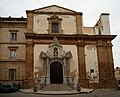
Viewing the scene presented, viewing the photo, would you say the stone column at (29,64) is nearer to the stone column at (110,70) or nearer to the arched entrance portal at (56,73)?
the arched entrance portal at (56,73)

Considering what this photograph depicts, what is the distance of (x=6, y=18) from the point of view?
33844 millimetres

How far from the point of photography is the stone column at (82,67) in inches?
1105

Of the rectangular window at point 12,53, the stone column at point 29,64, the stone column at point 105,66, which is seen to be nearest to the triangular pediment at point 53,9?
the stone column at point 29,64

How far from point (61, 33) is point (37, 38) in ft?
12.5

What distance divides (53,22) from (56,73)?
805cm

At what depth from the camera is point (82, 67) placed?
28656 millimetres

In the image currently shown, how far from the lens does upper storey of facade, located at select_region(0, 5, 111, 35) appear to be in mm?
30359

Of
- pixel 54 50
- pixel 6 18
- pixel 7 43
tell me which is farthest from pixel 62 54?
pixel 6 18

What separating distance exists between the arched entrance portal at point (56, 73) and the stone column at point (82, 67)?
9.09ft

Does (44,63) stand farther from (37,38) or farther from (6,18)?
(6,18)

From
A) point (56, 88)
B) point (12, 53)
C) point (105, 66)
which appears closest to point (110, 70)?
point (105, 66)

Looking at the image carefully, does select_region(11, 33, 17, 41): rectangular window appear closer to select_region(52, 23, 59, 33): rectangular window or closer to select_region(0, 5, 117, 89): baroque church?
select_region(0, 5, 117, 89): baroque church

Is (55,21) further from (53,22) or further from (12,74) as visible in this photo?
(12,74)

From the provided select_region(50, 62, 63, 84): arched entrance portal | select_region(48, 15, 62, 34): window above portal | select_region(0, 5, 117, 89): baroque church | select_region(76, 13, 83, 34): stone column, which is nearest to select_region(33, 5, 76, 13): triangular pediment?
select_region(0, 5, 117, 89): baroque church
